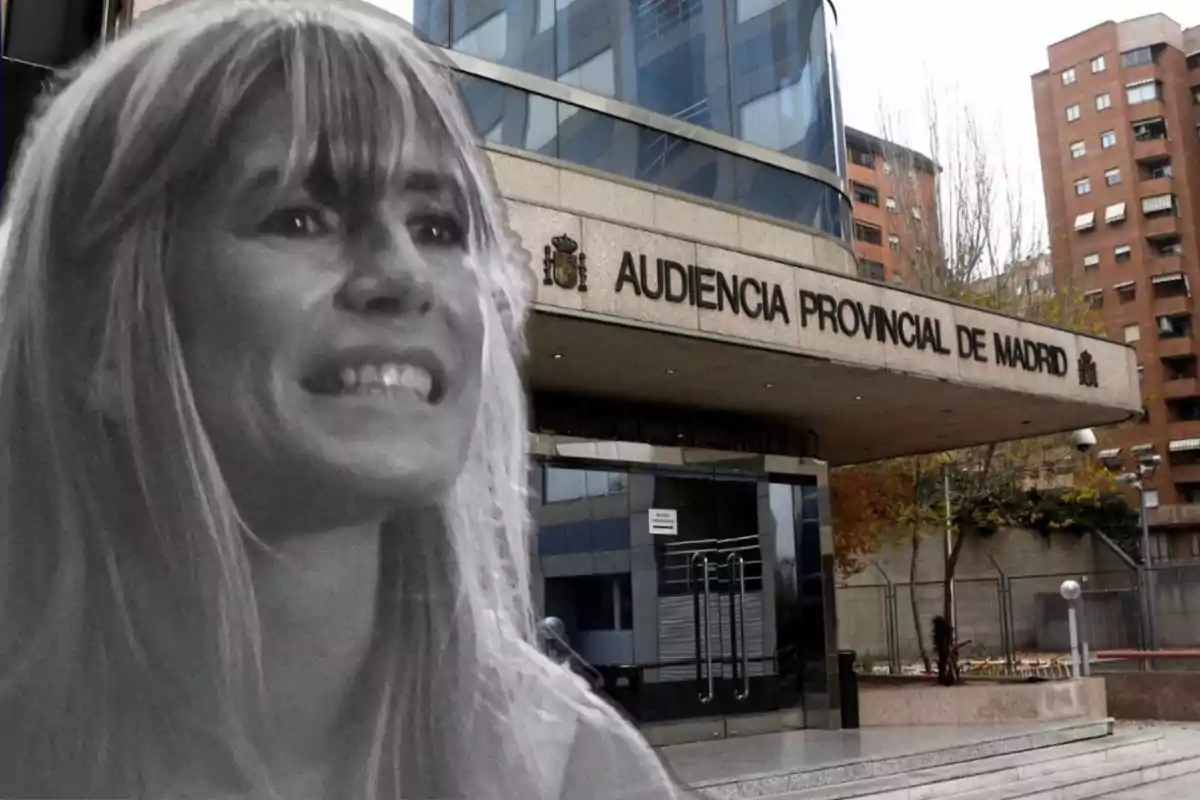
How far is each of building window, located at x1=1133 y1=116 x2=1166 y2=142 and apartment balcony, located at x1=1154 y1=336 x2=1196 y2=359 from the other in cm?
914

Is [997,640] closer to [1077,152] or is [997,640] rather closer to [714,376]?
[714,376]

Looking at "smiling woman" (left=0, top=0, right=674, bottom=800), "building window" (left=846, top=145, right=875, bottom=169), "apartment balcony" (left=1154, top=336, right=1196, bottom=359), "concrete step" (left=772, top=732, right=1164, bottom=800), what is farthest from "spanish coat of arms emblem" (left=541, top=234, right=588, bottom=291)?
"apartment balcony" (left=1154, top=336, right=1196, bottom=359)

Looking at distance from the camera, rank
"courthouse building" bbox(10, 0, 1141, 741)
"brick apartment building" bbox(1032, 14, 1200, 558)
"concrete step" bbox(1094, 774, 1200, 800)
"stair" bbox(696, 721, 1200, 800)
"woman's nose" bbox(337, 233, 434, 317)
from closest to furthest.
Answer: "woman's nose" bbox(337, 233, 434, 317), "courthouse building" bbox(10, 0, 1141, 741), "stair" bbox(696, 721, 1200, 800), "concrete step" bbox(1094, 774, 1200, 800), "brick apartment building" bbox(1032, 14, 1200, 558)

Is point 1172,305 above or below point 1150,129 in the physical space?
below

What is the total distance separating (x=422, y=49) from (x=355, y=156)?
79 cm

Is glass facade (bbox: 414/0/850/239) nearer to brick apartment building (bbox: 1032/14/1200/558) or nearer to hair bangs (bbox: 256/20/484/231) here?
hair bangs (bbox: 256/20/484/231)

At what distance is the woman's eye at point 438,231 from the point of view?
3.96 meters

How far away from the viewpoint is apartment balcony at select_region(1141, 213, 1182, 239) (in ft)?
157

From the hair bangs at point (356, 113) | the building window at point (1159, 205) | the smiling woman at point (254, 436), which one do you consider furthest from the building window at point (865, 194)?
the smiling woman at point (254, 436)

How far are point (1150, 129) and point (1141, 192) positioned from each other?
3.25m

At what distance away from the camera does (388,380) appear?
149 inches

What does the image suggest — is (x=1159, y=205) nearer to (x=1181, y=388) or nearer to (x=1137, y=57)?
(x=1137, y=57)

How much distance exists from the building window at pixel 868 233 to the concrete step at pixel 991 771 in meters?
35.1

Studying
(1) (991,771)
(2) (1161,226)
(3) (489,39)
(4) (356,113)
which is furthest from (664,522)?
(2) (1161,226)
